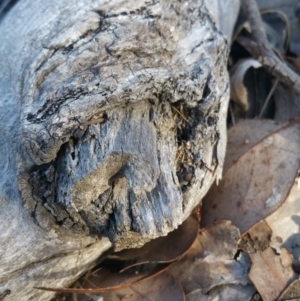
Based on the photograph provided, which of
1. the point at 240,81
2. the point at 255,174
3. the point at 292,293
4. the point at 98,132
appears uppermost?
the point at 98,132

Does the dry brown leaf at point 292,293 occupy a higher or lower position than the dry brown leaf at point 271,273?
lower

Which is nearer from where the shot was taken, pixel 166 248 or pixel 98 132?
pixel 98 132

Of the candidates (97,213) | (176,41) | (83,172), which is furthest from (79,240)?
(176,41)

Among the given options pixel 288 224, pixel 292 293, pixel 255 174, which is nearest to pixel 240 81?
pixel 255 174

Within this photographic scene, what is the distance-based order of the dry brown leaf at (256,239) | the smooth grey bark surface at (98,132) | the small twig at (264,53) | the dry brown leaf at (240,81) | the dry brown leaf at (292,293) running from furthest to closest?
the dry brown leaf at (240,81) → the small twig at (264,53) → the dry brown leaf at (256,239) → the dry brown leaf at (292,293) → the smooth grey bark surface at (98,132)

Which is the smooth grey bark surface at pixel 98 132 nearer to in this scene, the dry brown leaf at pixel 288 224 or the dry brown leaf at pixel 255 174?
the dry brown leaf at pixel 255 174

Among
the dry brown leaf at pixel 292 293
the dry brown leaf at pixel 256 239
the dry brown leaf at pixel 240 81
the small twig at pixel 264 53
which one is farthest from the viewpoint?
the dry brown leaf at pixel 240 81

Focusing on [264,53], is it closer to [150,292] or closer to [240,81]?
[240,81]

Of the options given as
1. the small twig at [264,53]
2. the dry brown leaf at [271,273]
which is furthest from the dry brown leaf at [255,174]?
the small twig at [264,53]
